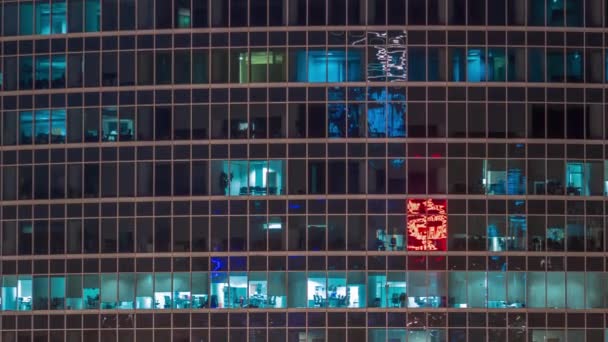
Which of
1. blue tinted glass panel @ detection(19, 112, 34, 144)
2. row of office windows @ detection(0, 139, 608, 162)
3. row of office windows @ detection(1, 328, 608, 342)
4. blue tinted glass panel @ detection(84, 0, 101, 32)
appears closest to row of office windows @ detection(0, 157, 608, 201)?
row of office windows @ detection(0, 139, 608, 162)

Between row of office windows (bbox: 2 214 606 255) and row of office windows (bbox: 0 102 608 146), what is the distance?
186 inches

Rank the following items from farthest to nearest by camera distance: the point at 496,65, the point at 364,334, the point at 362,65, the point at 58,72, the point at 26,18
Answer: the point at 26,18, the point at 58,72, the point at 496,65, the point at 362,65, the point at 364,334

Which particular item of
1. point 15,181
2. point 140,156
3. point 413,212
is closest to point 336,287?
point 413,212

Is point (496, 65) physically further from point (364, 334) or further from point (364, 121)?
point (364, 334)

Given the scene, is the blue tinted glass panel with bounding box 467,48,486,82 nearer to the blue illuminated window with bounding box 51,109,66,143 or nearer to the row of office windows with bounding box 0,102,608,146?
the row of office windows with bounding box 0,102,608,146

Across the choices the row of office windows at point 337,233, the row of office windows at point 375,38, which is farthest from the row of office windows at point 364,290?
the row of office windows at point 375,38

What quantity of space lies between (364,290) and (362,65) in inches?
504

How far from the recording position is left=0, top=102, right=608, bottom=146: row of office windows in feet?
332

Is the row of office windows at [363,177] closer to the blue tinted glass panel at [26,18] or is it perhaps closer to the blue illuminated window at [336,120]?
the blue illuminated window at [336,120]

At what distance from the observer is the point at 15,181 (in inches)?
4117

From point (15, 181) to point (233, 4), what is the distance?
16.6 metres

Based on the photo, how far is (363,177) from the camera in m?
101

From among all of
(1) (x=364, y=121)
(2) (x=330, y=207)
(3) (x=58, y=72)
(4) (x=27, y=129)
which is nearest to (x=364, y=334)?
(2) (x=330, y=207)

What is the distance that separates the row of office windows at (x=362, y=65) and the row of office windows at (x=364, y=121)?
155 cm
